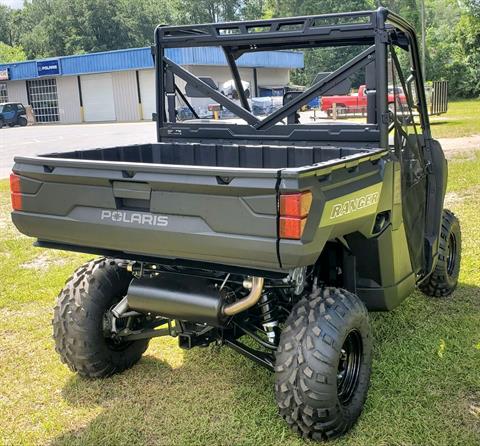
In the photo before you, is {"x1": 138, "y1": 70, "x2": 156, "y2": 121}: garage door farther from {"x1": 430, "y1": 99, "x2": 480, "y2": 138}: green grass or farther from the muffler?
the muffler

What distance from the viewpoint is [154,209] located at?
9.72 ft

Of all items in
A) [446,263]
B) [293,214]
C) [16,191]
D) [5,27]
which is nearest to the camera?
[293,214]

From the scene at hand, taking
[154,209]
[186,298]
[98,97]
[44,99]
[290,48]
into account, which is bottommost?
[44,99]

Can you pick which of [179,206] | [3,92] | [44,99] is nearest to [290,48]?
[179,206]

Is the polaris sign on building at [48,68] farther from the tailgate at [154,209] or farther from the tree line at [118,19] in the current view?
the tailgate at [154,209]

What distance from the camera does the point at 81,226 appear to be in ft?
10.3

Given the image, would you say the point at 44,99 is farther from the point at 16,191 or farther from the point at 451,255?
the point at 16,191

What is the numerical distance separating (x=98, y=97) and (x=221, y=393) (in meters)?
39.8

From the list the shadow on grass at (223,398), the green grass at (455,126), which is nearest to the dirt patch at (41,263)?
the shadow on grass at (223,398)

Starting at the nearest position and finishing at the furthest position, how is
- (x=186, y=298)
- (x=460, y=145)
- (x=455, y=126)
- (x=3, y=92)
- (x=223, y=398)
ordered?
(x=186, y=298) → (x=223, y=398) → (x=460, y=145) → (x=455, y=126) → (x=3, y=92)

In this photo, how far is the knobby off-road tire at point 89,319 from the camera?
3.66 m

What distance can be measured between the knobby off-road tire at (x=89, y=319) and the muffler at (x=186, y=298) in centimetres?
41

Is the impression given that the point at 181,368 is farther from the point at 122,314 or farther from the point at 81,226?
the point at 81,226

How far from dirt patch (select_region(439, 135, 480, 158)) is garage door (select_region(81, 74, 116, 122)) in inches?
1092
